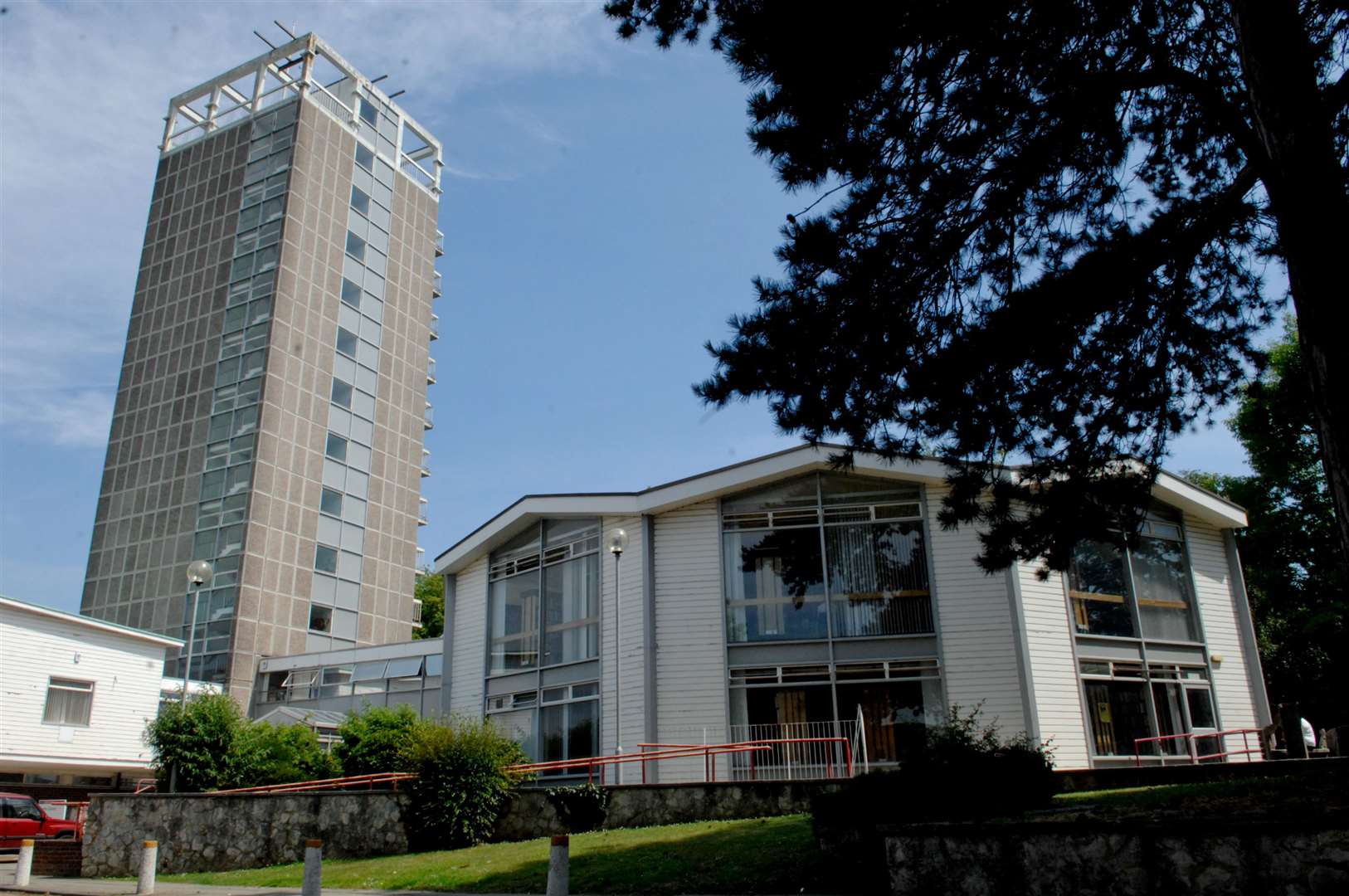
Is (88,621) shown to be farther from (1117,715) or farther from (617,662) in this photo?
(1117,715)

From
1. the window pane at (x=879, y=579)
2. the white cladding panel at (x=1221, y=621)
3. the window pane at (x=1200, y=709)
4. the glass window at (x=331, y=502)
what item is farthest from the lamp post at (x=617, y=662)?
the glass window at (x=331, y=502)

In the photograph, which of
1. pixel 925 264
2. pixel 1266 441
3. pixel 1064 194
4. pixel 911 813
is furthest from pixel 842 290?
pixel 1266 441

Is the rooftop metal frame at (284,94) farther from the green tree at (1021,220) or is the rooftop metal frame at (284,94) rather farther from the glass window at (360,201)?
the green tree at (1021,220)

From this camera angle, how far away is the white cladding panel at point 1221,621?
73.2ft

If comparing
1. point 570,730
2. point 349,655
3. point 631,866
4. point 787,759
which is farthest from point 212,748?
point 349,655

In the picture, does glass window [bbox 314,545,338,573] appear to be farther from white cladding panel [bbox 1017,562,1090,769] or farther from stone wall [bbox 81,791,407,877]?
white cladding panel [bbox 1017,562,1090,769]

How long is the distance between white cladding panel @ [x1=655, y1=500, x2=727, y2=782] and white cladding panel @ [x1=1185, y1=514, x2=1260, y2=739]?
1040 cm

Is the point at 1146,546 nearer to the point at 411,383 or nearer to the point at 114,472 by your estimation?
the point at 411,383

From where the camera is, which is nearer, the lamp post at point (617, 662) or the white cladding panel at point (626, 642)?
the lamp post at point (617, 662)

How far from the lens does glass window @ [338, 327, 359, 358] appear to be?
55.8 m

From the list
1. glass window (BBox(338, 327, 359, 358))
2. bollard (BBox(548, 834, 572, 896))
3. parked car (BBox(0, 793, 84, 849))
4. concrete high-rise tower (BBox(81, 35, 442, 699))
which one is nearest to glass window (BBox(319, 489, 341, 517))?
concrete high-rise tower (BBox(81, 35, 442, 699))

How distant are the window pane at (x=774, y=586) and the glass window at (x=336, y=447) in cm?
3670

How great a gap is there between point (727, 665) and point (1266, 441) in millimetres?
24723

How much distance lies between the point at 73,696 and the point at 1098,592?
2811cm
